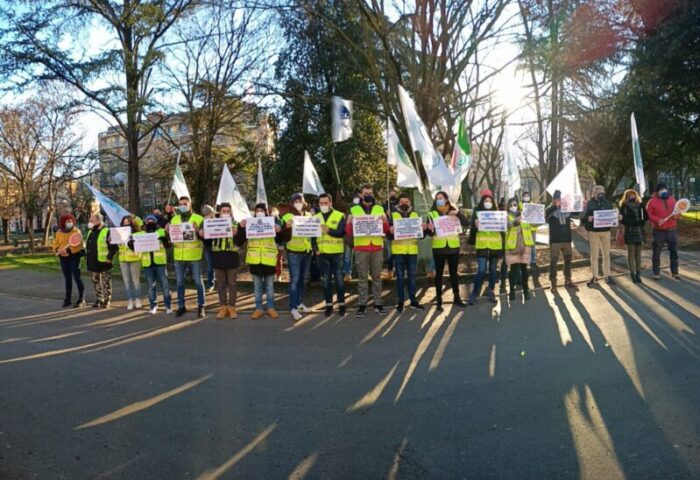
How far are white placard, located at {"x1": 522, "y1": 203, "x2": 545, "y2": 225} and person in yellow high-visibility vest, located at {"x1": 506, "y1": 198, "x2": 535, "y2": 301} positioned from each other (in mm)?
130

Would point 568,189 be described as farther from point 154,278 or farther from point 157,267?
point 154,278

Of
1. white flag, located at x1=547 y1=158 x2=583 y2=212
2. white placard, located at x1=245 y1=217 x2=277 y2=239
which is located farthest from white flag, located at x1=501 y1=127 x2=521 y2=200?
Result: white placard, located at x1=245 y1=217 x2=277 y2=239

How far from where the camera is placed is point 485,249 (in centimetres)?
891

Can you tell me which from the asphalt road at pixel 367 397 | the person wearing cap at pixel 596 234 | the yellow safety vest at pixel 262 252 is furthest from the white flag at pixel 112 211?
the person wearing cap at pixel 596 234

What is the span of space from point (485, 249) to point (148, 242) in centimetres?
603

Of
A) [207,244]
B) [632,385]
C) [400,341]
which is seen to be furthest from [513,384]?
[207,244]

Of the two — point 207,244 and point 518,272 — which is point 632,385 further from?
point 207,244

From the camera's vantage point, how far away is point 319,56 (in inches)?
888

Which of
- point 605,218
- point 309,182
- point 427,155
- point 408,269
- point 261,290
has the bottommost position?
point 261,290

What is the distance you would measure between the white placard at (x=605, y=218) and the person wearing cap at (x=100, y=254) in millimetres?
9252

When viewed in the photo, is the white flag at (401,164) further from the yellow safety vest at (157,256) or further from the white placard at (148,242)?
the white placard at (148,242)

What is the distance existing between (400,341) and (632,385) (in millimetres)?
2784

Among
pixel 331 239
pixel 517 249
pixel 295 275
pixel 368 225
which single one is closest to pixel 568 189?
pixel 517 249

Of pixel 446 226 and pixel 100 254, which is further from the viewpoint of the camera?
pixel 100 254
